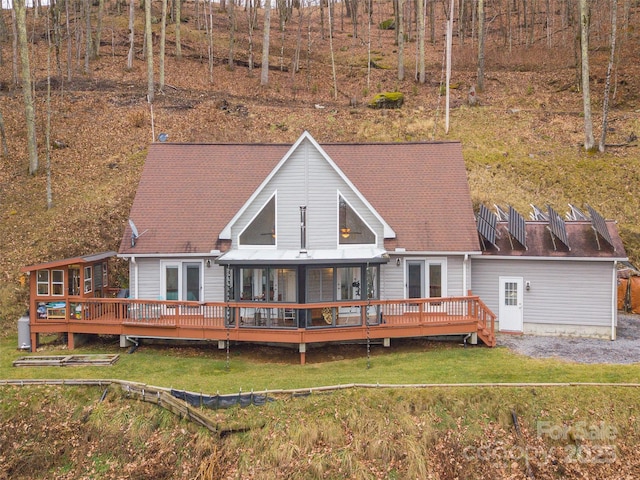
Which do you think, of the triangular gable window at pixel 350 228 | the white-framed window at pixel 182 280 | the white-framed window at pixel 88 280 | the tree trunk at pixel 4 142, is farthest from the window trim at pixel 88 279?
the tree trunk at pixel 4 142

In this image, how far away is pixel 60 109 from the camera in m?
31.5

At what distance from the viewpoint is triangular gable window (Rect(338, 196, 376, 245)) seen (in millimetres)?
17406

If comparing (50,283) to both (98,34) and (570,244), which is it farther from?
(98,34)

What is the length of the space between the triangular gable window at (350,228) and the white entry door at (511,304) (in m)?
5.05

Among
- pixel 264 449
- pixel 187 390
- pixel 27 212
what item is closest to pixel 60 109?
pixel 27 212

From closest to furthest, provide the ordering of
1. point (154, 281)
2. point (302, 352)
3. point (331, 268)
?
point (302, 352), point (331, 268), point (154, 281)

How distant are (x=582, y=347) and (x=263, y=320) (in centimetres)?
1008

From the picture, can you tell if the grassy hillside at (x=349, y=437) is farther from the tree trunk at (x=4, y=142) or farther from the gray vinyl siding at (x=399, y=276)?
the tree trunk at (x=4, y=142)

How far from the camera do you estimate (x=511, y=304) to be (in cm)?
1797

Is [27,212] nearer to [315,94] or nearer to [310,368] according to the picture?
[310,368]

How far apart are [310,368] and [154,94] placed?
1011 inches

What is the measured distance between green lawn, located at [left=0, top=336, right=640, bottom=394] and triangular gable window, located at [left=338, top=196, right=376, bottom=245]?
364 centimetres

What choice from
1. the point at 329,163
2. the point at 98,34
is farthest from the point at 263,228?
the point at 98,34

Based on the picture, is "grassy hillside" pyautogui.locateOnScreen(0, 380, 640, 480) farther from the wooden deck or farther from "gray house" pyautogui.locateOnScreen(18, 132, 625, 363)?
"gray house" pyautogui.locateOnScreen(18, 132, 625, 363)
